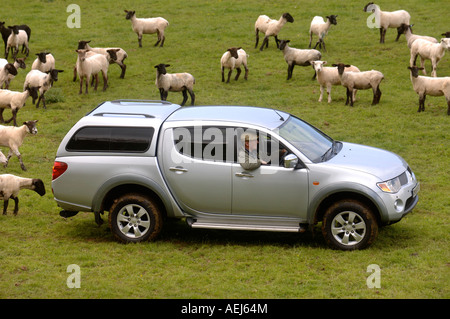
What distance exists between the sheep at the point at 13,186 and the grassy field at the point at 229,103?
0.31 meters

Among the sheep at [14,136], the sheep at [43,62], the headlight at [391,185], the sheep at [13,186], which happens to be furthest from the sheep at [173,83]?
the headlight at [391,185]

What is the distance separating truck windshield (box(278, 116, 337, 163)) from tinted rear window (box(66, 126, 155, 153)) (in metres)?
2.21

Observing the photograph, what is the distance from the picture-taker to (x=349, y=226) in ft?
33.7

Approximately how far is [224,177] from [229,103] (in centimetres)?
1056

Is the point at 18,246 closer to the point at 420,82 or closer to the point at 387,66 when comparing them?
the point at 420,82

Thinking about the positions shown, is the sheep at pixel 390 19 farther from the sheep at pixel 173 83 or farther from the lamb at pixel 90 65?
the lamb at pixel 90 65

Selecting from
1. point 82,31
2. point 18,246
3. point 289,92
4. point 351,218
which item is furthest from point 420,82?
point 82,31

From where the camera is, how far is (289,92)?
71.8ft

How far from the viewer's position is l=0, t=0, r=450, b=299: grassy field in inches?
368

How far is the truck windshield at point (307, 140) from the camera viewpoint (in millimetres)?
10625

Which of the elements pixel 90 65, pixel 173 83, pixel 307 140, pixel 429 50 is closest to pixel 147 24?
pixel 90 65

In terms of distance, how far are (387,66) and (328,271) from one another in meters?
15.9

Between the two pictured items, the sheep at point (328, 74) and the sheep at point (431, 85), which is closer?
the sheep at point (431, 85)

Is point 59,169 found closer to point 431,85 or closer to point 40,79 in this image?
point 40,79
